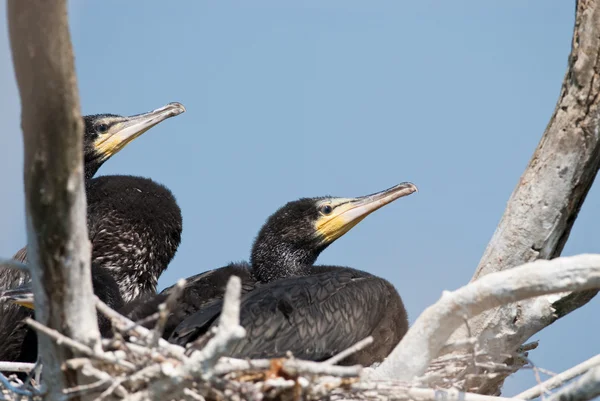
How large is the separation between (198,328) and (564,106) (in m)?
2.54

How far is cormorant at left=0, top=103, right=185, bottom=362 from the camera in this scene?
8062 millimetres

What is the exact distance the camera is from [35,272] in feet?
14.8

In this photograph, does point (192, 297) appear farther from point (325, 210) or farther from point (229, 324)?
point (229, 324)

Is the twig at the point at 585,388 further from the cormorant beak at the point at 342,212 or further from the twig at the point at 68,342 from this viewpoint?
the cormorant beak at the point at 342,212

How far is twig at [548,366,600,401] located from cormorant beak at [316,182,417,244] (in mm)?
3499

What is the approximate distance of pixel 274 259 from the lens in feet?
26.4

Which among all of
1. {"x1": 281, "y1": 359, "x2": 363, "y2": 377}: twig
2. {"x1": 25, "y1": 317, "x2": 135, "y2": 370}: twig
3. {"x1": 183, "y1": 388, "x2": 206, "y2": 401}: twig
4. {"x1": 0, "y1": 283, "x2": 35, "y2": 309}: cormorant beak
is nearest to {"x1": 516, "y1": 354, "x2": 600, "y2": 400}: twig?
{"x1": 281, "y1": 359, "x2": 363, "y2": 377}: twig

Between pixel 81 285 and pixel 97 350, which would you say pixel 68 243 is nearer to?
pixel 81 285

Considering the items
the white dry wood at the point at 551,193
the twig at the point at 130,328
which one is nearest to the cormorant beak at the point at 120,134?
the white dry wood at the point at 551,193

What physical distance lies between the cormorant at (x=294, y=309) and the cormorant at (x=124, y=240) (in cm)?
78

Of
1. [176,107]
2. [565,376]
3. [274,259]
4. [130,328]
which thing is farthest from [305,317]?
[176,107]

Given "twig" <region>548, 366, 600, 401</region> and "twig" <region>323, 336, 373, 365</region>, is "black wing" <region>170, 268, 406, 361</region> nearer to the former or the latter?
"twig" <region>323, 336, 373, 365</region>

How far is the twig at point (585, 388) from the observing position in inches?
189

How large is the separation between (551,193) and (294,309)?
5.57 feet
